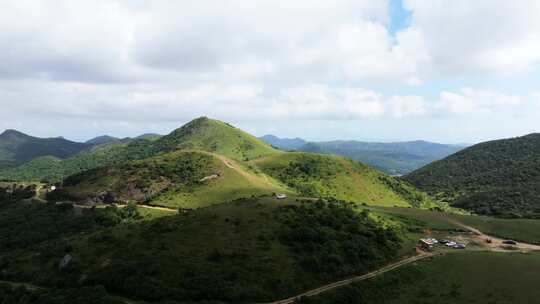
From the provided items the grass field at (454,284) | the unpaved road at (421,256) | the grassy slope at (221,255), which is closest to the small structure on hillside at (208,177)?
the grassy slope at (221,255)

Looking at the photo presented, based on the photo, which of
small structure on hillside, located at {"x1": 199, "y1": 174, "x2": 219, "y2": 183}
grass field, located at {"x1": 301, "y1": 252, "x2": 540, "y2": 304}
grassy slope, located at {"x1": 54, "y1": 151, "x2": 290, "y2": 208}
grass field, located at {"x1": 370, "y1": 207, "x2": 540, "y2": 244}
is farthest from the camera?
small structure on hillside, located at {"x1": 199, "y1": 174, "x2": 219, "y2": 183}

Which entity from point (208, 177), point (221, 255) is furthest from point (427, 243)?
point (208, 177)

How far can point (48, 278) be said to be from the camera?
77.8 metres

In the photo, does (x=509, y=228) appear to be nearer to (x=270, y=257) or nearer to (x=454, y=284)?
(x=454, y=284)

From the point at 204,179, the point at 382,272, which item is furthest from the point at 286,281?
the point at 204,179

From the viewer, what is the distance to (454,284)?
246 ft

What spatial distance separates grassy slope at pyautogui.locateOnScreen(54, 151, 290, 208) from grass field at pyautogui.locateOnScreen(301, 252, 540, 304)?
82.4 metres

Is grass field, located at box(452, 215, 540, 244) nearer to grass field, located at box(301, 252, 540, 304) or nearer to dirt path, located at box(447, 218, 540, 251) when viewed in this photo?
dirt path, located at box(447, 218, 540, 251)

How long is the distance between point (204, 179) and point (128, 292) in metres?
112

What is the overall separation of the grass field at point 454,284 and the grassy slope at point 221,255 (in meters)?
5.93

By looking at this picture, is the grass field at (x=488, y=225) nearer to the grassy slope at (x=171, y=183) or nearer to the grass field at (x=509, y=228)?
the grass field at (x=509, y=228)

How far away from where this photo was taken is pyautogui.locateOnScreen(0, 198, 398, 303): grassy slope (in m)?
69.4

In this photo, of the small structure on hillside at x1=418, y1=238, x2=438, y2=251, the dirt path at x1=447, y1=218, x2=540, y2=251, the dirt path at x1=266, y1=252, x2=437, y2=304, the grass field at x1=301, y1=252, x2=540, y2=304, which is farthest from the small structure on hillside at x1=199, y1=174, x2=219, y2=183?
the grass field at x1=301, y1=252, x2=540, y2=304

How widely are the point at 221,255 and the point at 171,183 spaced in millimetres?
105785
